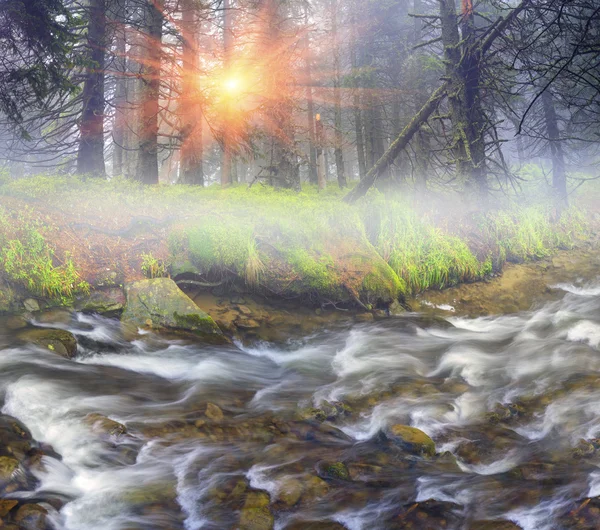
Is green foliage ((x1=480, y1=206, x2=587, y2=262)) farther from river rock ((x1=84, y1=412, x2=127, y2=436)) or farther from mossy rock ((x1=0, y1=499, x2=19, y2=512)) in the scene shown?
mossy rock ((x1=0, y1=499, x2=19, y2=512))

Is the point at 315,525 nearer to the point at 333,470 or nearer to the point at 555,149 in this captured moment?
the point at 333,470

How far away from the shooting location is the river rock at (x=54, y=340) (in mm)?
6359

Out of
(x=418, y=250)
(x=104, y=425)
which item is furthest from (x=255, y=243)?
(x=104, y=425)

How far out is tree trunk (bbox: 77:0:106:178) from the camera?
1327cm

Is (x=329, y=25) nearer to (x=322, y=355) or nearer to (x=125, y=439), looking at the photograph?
(x=322, y=355)

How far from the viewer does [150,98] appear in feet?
45.5

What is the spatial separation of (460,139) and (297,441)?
8.60m

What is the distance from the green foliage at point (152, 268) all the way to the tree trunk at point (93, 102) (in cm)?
662

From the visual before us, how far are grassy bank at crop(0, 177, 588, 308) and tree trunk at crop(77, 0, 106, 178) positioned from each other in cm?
184

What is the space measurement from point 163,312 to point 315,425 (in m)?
3.47

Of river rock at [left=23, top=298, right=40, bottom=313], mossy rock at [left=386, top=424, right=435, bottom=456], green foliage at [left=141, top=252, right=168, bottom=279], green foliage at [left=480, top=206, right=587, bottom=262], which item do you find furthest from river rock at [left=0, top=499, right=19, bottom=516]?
green foliage at [left=480, top=206, right=587, bottom=262]

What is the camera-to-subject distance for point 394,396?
598cm

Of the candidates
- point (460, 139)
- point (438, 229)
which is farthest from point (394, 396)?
point (460, 139)

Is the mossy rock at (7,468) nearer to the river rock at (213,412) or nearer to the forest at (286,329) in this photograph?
the forest at (286,329)
